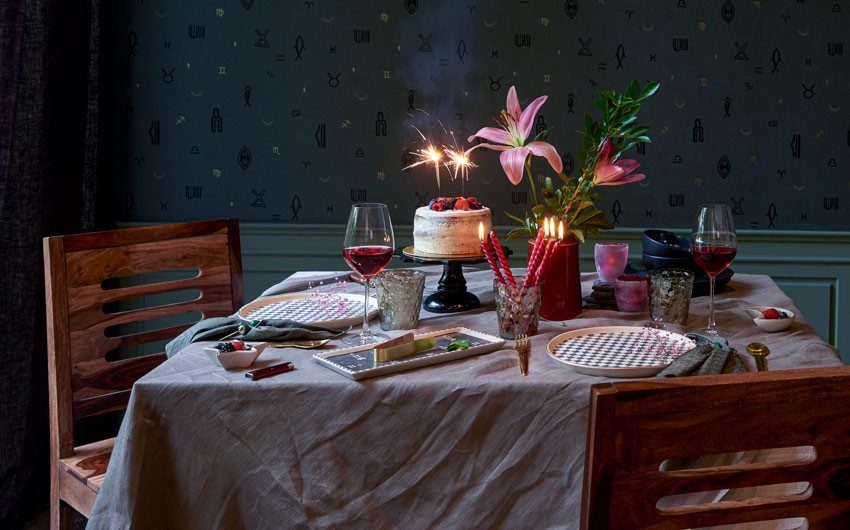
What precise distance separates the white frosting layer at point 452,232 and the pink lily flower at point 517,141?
0.17m

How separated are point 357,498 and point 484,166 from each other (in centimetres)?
204

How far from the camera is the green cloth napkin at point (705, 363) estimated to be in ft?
3.97

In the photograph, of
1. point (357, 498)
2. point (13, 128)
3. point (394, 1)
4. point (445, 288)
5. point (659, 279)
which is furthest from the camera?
point (394, 1)

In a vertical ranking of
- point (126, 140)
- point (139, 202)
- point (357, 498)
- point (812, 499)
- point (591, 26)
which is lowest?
point (357, 498)

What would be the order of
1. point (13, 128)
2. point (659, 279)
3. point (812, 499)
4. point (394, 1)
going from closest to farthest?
point (812, 499) < point (659, 279) < point (13, 128) < point (394, 1)

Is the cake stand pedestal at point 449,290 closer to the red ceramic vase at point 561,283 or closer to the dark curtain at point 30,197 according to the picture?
the red ceramic vase at point 561,283

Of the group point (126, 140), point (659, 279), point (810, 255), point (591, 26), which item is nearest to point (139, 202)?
point (126, 140)

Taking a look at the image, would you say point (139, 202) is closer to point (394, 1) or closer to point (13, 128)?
point (13, 128)

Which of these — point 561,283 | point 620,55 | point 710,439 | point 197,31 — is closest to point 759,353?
point 561,283

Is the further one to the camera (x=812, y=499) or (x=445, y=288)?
(x=445, y=288)

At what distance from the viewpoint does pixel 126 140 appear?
308 centimetres

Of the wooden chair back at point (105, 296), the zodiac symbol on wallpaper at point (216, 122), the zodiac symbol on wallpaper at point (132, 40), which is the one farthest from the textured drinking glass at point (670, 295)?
the zodiac symbol on wallpaper at point (132, 40)

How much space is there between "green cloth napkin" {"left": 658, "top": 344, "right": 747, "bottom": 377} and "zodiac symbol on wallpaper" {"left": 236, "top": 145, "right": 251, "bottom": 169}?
2153 millimetres

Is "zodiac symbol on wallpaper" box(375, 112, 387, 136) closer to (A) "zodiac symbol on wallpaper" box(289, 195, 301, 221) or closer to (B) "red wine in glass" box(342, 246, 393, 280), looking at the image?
(A) "zodiac symbol on wallpaper" box(289, 195, 301, 221)
